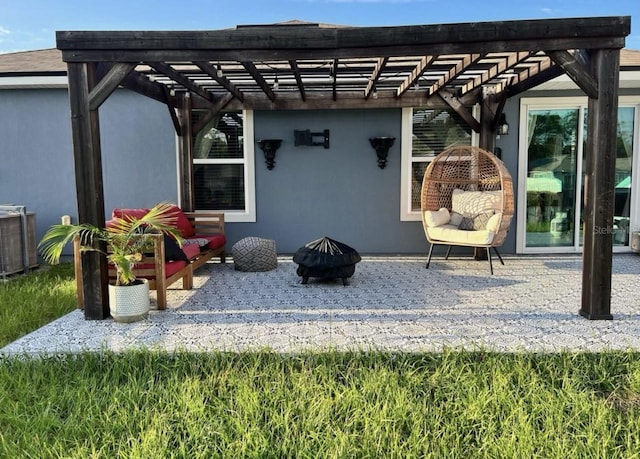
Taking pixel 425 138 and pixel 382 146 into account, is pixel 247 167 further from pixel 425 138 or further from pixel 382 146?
pixel 425 138

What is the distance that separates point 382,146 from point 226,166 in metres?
2.34

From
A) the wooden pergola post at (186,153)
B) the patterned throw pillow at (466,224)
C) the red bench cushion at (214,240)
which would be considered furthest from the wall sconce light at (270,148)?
the patterned throw pillow at (466,224)

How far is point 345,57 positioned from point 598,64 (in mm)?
1947

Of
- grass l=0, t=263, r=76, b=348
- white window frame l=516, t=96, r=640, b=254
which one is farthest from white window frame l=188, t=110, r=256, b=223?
white window frame l=516, t=96, r=640, b=254

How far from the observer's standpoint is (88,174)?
12.4 feet

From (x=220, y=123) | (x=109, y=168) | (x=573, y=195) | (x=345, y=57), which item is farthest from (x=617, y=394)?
(x=109, y=168)

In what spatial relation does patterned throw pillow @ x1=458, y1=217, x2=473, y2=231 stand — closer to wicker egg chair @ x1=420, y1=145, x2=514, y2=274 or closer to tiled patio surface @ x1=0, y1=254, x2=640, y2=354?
wicker egg chair @ x1=420, y1=145, x2=514, y2=274

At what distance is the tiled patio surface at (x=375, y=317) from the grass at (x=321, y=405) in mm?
213

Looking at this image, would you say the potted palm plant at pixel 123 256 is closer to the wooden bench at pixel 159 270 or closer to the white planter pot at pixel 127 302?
the white planter pot at pixel 127 302

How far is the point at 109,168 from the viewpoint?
22.4 feet

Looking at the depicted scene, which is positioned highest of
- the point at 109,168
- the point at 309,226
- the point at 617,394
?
the point at 109,168

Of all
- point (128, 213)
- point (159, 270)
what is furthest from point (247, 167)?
point (159, 270)

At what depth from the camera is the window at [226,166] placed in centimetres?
690

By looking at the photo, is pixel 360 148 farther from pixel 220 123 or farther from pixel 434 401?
pixel 434 401
